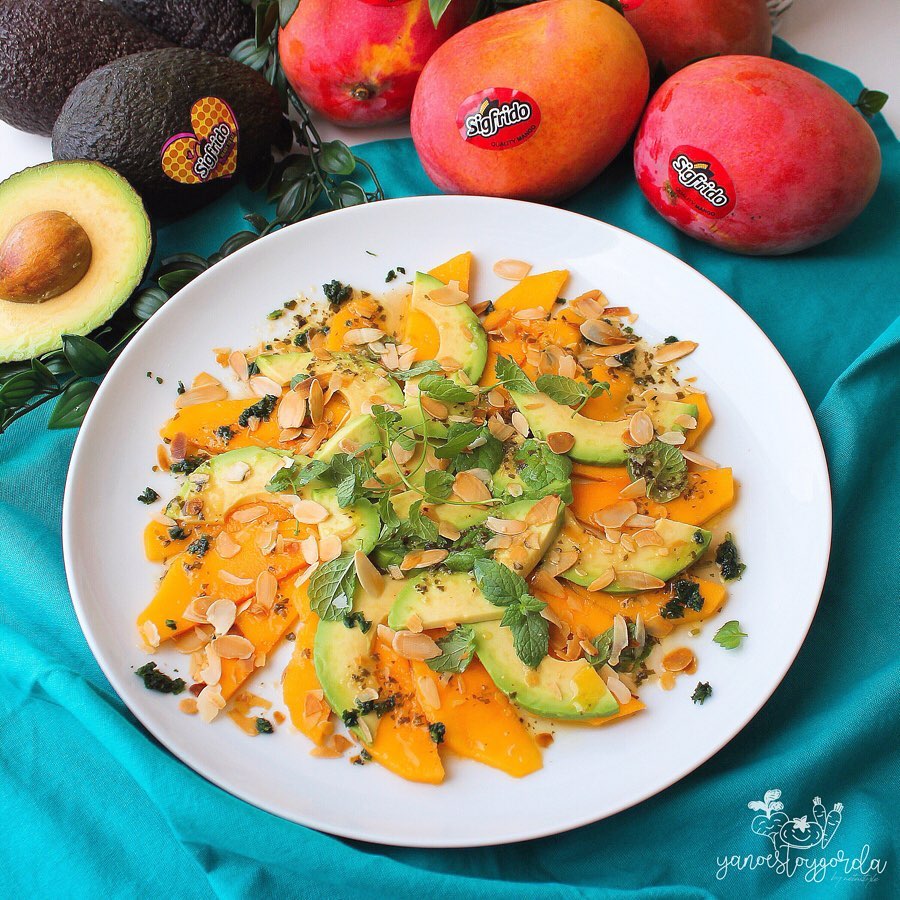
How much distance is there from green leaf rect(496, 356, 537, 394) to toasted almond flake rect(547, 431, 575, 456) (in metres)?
0.08

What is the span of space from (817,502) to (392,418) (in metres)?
0.60

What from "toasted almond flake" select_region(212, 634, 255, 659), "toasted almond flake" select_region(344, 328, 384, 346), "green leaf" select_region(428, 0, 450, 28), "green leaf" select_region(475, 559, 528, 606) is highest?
"green leaf" select_region(428, 0, 450, 28)

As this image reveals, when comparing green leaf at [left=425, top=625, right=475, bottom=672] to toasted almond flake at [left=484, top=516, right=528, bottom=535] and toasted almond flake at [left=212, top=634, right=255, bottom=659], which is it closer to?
toasted almond flake at [left=484, top=516, right=528, bottom=535]

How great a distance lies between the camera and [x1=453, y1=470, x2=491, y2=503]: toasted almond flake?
1108 millimetres

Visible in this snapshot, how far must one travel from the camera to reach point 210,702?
1046mm

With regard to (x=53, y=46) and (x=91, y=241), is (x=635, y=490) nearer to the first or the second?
(x=91, y=241)

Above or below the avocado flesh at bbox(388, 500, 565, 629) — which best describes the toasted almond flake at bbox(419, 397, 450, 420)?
above

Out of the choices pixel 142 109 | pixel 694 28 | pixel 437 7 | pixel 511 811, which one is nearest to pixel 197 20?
pixel 142 109

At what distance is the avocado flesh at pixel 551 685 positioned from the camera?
100cm

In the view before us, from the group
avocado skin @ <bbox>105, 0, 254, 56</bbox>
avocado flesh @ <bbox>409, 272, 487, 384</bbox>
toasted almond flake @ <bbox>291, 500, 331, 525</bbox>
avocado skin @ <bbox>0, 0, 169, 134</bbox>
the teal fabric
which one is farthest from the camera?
avocado skin @ <bbox>105, 0, 254, 56</bbox>

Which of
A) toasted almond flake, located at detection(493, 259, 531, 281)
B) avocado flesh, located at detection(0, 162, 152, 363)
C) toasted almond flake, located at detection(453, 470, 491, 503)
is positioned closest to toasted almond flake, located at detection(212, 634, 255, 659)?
toasted almond flake, located at detection(453, 470, 491, 503)

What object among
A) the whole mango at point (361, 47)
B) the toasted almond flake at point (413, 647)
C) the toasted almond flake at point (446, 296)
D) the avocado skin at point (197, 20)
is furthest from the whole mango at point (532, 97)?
the toasted almond flake at point (413, 647)

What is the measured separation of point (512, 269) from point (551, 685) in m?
0.66

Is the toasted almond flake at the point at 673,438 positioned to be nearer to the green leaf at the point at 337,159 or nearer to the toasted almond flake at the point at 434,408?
the toasted almond flake at the point at 434,408
